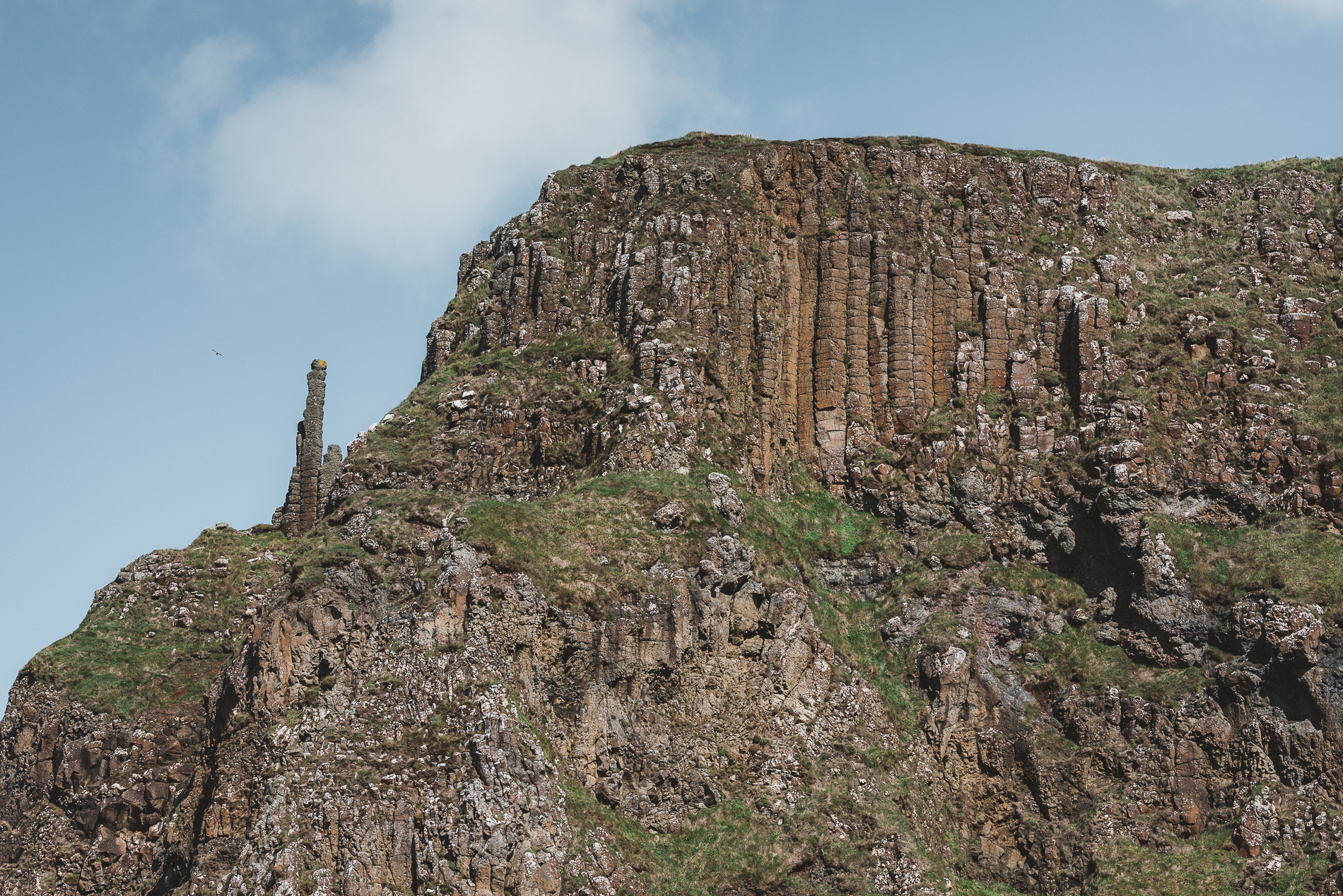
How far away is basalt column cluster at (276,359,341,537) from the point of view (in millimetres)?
69625

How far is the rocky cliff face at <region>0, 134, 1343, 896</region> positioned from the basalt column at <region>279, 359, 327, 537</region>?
54 cm

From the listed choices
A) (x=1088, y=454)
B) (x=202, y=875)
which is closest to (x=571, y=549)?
(x=202, y=875)

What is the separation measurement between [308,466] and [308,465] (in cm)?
7

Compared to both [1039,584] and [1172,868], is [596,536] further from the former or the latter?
[1172,868]

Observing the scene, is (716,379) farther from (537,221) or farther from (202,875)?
(202,875)

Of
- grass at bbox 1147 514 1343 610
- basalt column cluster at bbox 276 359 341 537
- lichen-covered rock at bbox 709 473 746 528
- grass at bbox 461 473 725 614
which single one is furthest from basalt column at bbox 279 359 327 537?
grass at bbox 1147 514 1343 610

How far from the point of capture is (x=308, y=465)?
230 ft

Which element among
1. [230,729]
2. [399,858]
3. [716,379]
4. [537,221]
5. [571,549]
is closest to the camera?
[399,858]

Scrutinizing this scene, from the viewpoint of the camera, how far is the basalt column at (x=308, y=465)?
69625 millimetres

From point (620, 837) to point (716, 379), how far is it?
20.9 m

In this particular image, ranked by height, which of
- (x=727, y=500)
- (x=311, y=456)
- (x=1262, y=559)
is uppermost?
(x=311, y=456)

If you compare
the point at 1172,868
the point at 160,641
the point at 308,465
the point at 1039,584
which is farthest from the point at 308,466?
the point at 1172,868

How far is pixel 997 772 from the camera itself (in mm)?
60625

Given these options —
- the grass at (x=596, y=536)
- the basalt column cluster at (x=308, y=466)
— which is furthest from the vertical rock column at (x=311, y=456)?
the grass at (x=596, y=536)
